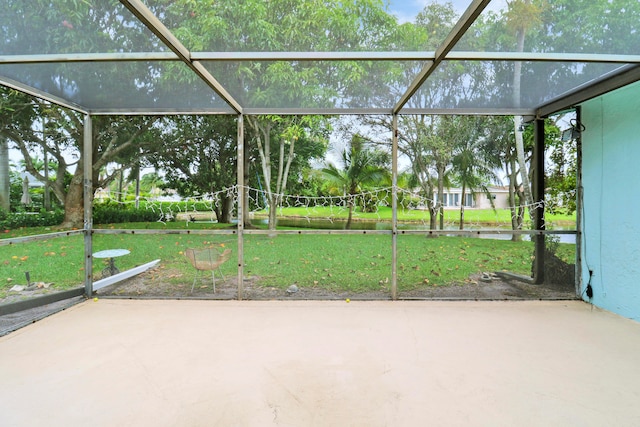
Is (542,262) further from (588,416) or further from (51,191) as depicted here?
(51,191)

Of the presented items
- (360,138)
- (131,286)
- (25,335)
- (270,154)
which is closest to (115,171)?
(131,286)

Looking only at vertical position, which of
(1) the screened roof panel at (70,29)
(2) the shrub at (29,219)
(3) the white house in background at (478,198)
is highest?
(1) the screened roof panel at (70,29)

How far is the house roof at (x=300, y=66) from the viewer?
194cm

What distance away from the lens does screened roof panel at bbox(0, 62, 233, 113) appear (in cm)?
259

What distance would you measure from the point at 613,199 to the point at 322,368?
3410mm

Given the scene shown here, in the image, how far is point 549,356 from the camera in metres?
2.33

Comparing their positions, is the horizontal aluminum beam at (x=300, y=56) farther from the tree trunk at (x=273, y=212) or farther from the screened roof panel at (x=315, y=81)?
the tree trunk at (x=273, y=212)

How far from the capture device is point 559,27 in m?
2.01

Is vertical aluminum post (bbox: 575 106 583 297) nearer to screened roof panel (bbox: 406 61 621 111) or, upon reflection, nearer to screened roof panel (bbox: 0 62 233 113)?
screened roof panel (bbox: 406 61 621 111)

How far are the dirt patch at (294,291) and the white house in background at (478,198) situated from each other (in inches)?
41.9

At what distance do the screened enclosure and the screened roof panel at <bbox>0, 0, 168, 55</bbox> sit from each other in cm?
1

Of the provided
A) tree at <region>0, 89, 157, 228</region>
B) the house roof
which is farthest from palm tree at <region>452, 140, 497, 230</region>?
tree at <region>0, 89, 157, 228</region>

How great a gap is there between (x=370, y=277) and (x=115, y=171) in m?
4.11

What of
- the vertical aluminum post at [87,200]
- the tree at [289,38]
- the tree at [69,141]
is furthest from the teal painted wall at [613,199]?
the tree at [69,141]
